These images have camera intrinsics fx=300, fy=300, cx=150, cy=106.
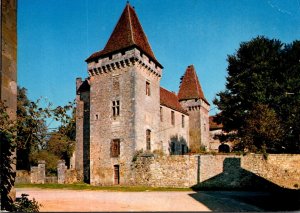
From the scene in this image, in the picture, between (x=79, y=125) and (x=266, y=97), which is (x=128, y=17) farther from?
(x=266, y=97)

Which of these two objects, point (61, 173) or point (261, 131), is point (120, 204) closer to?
point (261, 131)

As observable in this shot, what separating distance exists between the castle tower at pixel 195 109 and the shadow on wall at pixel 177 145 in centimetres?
128

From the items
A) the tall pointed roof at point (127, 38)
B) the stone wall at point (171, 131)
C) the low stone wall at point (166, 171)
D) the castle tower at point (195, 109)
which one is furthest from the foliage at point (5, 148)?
the castle tower at point (195, 109)

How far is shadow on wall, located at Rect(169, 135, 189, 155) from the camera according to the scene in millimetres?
29172

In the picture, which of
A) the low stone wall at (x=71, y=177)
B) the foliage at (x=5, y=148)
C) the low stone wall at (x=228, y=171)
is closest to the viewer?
the foliage at (x=5, y=148)

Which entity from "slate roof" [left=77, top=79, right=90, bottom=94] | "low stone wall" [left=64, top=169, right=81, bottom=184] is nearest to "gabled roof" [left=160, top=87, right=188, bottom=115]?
"slate roof" [left=77, top=79, right=90, bottom=94]

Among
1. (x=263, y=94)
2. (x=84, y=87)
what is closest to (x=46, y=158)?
(x=84, y=87)

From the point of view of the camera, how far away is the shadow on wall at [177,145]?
95.7ft

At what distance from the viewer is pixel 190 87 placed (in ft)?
114

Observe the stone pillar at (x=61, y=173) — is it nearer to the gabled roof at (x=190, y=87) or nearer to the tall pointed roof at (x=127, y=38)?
the tall pointed roof at (x=127, y=38)

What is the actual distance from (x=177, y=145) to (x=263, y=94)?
10.8 metres

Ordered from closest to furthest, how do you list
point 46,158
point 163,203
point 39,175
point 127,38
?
point 163,203, point 127,38, point 39,175, point 46,158

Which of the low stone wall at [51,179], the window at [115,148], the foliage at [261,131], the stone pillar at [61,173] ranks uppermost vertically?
the foliage at [261,131]

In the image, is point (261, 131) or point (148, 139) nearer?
point (261, 131)
